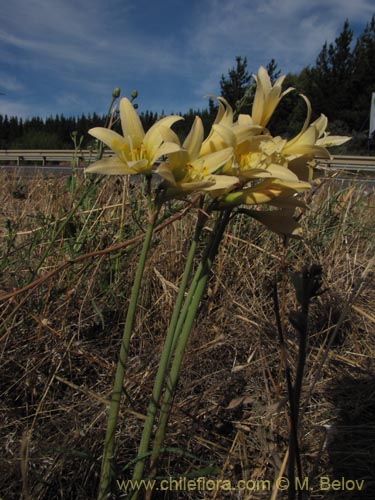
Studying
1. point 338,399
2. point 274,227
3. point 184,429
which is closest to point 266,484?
→ point 184,429

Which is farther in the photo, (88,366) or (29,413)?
(88,366)

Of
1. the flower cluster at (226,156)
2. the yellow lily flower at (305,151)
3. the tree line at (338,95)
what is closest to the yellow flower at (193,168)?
the flower cluster at (226,156)

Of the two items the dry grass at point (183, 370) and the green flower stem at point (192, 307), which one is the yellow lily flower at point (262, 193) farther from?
the dry grass at point (183, 370)

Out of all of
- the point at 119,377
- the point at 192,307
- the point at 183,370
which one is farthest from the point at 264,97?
the point at 183,370

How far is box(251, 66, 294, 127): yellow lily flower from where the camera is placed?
63cm

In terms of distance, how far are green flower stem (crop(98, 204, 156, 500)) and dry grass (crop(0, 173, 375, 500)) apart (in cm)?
6

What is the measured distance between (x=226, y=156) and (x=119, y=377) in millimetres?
356

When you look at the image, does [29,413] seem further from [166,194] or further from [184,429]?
[166,194]

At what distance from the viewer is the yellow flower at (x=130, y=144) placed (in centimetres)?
60

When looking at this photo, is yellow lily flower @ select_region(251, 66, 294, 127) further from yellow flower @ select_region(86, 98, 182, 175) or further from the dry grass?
the dry grass

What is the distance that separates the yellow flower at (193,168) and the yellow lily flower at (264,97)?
9 centimetres

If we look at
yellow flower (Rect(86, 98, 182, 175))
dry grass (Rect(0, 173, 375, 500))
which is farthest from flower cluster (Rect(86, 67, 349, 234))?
dry grass (Rect(0, 173, 375, 500))

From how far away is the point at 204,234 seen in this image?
5.34ft

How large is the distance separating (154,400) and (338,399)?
0.65 m
